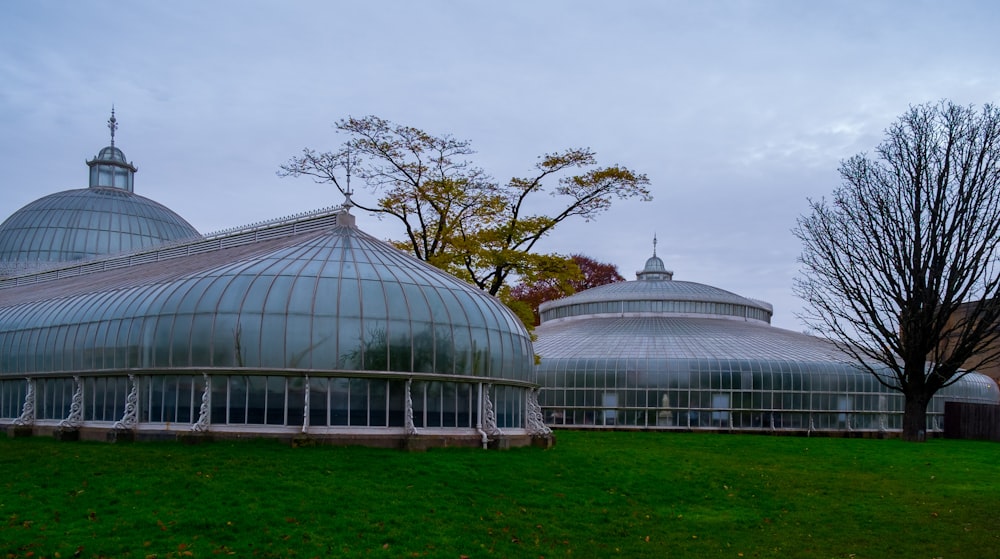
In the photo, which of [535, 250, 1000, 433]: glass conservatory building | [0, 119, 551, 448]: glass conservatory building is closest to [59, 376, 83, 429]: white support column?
[0, 119, 551, 448]: glass conservatory building

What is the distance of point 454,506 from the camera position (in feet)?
66.6

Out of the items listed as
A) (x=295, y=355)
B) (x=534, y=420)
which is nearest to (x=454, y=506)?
(x=295, y=355)

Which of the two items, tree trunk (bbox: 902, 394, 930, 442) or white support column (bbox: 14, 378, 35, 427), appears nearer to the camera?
white support column (bbox: 14, 378, 35, 427)

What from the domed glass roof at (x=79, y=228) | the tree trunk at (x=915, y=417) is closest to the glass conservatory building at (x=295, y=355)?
the tree trunk at (x=915, y=417)

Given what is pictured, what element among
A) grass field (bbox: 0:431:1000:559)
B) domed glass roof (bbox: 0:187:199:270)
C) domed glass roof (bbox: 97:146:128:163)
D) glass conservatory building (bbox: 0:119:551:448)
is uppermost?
domed glass roof (bbox: 97:146:128:163)

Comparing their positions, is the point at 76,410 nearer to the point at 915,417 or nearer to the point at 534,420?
the point at 534,420

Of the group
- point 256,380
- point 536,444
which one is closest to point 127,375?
point 256,380

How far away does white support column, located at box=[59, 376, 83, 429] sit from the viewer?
3022 centimetres

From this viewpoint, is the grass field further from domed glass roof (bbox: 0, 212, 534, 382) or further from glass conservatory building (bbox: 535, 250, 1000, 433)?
glass conservatory building (bbox: 535, 250, 1000, 433)

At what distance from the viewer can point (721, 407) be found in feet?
181

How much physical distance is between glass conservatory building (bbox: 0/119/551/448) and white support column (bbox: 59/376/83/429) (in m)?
0.05

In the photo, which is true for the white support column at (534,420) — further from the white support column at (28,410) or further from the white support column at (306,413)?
the white support column at (28,410)

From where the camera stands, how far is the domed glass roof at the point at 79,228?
56344mm

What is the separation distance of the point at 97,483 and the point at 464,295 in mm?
13647
